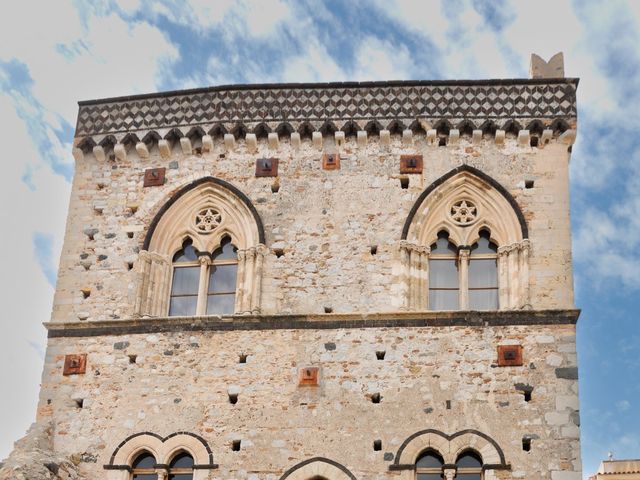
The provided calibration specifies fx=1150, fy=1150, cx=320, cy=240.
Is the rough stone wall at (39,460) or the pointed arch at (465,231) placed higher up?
the pointed arch at (465,231)

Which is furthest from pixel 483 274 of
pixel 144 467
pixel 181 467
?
pixel 144 467

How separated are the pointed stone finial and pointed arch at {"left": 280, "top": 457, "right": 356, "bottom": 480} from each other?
7.91m

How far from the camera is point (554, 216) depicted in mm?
18406

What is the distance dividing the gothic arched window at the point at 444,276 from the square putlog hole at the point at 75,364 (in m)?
5.53

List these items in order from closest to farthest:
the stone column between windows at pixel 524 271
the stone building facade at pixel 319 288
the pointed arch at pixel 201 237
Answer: the stone building facade at pixel 319 288 < the stone column between windows at pixel 524 271 < the pointed arch at pixel 201 237

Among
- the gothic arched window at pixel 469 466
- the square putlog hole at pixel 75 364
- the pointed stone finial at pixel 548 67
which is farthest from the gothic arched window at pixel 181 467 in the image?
the pointed stone finial at pixel 548 67

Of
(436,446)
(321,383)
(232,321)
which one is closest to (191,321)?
(232,321)

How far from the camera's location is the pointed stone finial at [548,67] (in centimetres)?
2014

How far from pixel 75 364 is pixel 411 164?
6336 millimetres

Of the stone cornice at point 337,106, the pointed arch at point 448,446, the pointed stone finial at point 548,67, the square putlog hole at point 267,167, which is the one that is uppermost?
the pointed stone finial at point 548,67

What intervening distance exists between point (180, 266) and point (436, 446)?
17.5ft

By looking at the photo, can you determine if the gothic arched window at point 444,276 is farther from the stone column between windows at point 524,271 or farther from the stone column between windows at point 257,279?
the stone column between windows at point 257,279

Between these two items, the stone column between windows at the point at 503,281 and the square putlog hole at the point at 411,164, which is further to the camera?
the square putlog hole at the point at 411,164

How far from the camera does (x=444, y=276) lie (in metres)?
18.4
